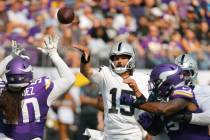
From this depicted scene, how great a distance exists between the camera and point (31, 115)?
6941 millimetres

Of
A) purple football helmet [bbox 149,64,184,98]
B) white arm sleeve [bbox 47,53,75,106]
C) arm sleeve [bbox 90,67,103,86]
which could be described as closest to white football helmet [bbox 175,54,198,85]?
arm sleeve [bbox 90,67,103,86]

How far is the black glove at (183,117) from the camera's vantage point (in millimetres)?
6105

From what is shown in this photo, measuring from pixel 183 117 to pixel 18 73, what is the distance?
65.7 inches

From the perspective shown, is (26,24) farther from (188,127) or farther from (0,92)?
(188,127)

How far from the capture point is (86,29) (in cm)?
1421

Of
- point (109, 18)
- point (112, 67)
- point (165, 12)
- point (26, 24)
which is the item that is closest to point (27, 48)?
point (26, 24)

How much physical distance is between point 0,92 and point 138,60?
6624 mm

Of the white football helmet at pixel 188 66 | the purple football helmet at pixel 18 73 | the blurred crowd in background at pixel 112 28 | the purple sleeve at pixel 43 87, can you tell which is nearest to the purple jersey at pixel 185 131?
the white football helmet at pixel 188 66

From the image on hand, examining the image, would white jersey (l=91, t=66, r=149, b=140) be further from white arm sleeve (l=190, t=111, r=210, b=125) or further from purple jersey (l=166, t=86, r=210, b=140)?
white arm sleeve (l=190, t=111, r=210, b=125)

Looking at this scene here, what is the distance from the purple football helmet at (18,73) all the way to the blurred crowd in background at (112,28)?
18.6 ft

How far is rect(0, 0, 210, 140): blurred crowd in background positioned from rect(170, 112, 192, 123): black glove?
22.4 ft

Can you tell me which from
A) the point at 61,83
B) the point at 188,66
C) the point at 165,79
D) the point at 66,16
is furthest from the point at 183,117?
the point at 66,16

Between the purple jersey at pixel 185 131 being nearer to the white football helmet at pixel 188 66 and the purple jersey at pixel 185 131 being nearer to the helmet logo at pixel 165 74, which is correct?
the helmet logo at pixel 165 74

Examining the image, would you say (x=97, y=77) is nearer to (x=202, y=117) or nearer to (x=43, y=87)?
(x=43, y=87)
